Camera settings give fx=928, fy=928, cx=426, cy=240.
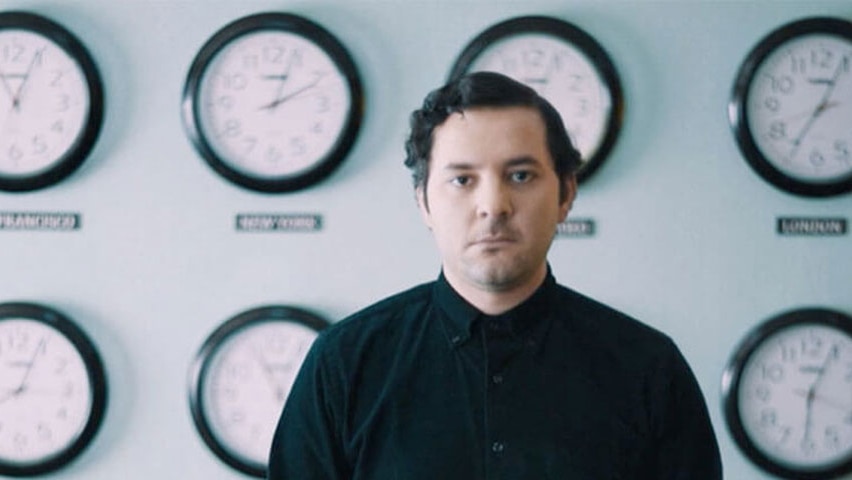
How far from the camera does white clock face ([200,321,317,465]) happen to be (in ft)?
5.29

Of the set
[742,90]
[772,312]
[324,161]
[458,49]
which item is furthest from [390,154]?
[772,312]

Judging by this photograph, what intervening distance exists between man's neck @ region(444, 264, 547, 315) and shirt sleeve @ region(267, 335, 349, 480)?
161 mm

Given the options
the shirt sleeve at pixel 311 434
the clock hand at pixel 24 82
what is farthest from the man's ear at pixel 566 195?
the clock hand at pixel 24 82

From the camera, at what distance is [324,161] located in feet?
5.25

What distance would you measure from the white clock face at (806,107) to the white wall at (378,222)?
0.05m

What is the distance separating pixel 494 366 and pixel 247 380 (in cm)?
80

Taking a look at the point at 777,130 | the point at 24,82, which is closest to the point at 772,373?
the point at 777,130

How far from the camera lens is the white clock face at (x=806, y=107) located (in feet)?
5.27

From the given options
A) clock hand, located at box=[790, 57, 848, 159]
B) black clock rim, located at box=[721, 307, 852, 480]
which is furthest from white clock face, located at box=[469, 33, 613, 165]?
black clock rim, located at box=[721, 307, 852, 480]

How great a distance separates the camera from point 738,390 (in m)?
1.59

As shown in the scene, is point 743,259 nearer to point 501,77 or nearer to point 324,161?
point 324,161

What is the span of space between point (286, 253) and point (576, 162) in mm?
775

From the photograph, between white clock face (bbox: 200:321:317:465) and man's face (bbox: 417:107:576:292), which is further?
white clock face (bbox: 200:321:317:465)

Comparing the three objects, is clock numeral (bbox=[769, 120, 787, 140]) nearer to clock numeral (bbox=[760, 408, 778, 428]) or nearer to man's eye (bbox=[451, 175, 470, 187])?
clock numeral (bbox=[760, 408, 778, 428])
